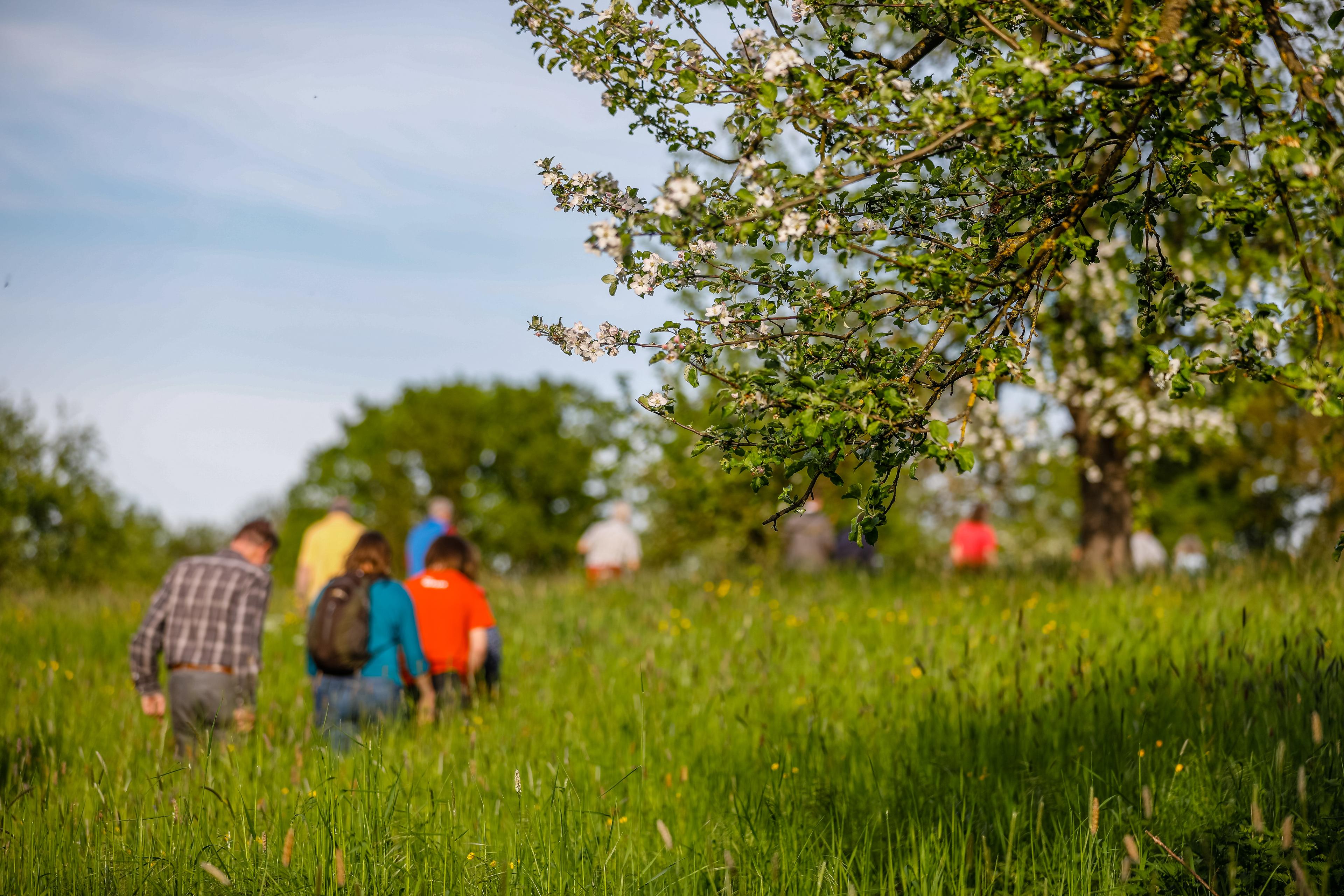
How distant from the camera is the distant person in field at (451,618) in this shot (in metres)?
7.48

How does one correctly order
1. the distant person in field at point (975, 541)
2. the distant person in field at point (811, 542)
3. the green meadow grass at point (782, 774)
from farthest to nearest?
the distant person in field at point (811, 542) → the distant person in field at point (975, 541) → the green meadow grass at point (782, 774)

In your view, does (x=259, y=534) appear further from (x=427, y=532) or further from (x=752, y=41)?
(x=427, y=532)

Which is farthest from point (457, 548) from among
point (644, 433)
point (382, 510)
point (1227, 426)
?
point (382, 510)

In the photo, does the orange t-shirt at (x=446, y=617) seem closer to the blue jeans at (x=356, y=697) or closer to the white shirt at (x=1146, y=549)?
the blue jeans at (x=356, y=697)

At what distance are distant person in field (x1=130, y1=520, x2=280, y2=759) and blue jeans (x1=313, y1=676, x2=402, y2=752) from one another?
1.59 ft

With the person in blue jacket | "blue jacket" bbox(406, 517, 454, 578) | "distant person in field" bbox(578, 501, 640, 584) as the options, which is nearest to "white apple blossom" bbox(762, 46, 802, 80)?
the person in blue jacket

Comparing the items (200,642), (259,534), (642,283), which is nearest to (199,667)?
(200,642)

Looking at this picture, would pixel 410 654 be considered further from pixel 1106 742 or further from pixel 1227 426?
pixel 1227 426

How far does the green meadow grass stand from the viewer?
3.65m

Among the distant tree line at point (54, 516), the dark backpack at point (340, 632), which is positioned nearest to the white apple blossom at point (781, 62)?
the dark backpack at point (340, 632)

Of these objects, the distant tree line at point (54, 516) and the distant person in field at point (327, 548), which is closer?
the distant person in field at point (327, 548)

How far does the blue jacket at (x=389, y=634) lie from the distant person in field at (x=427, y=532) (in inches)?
195

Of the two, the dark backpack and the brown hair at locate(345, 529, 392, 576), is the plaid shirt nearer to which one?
the dark backpack

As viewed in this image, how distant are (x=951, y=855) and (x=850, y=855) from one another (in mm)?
415
